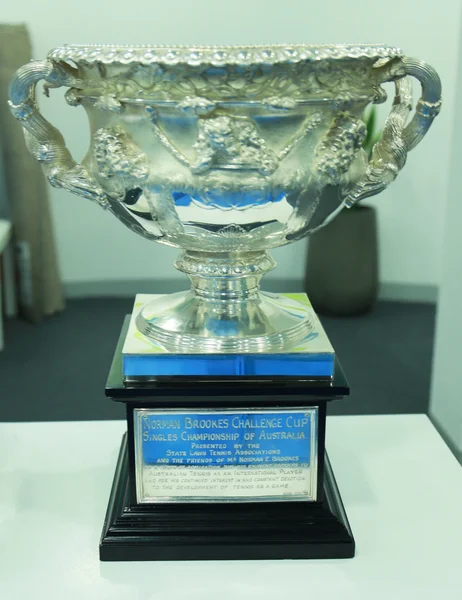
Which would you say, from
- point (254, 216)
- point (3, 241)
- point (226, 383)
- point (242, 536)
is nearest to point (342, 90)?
point (254, 216)

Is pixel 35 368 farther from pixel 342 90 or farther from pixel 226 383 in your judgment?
pixel 342 90

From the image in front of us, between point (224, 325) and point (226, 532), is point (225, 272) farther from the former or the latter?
point (226, 532)

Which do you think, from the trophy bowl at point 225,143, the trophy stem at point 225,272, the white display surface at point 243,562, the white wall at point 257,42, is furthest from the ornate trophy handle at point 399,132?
the white wall at point 257,42

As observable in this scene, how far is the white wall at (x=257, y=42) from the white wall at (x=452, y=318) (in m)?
0.73

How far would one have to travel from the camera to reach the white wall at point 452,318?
1.41 meters

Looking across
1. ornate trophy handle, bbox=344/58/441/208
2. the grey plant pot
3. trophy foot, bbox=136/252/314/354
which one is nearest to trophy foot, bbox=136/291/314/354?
trophy foot, bbox=136/252/314/354

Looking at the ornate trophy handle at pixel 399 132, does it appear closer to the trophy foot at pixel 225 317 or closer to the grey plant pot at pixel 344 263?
the trophy foot at pixel 225 317

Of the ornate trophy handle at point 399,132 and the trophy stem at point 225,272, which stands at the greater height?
the ornate trophy handle at point 399,132

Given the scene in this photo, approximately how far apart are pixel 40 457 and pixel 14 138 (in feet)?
4.15

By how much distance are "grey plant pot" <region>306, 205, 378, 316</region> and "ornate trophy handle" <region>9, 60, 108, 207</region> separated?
5.12 ft

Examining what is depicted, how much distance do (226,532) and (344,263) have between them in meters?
1.56

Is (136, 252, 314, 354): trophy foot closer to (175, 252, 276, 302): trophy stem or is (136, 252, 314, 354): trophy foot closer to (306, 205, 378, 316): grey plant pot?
(175, 252, 276, 302): trophy stem

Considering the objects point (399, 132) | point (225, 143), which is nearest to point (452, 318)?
point (399, 132)

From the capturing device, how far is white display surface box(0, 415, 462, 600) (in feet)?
2.28
